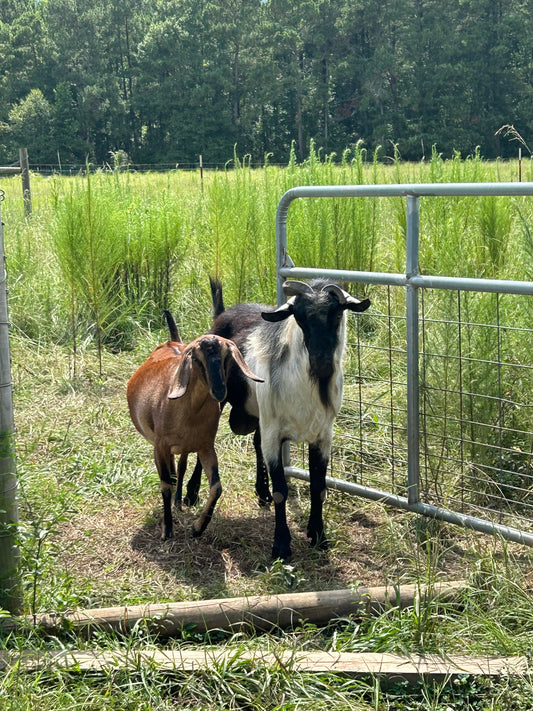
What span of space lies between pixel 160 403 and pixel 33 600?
1.42 m

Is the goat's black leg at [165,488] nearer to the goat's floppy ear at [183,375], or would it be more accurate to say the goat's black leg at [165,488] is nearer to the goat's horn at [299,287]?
the goat's floppy ear at [183,375]

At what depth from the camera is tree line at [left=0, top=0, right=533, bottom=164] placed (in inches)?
1860

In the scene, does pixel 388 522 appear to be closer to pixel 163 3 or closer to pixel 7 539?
pixel 7 539

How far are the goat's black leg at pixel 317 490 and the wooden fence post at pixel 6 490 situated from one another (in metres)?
1.64

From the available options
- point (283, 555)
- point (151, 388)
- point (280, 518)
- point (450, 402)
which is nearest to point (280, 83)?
point (450, 402)

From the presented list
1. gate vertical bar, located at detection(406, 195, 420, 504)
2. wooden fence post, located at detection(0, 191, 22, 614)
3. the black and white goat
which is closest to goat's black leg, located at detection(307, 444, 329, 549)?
the black and white goat

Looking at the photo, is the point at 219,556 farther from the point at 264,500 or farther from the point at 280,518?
the point at 264,500

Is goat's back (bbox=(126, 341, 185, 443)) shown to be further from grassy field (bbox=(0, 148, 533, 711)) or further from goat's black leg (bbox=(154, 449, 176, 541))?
grassy field (bbox=(0, 148, 533, 711))

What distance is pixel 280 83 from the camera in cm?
5331

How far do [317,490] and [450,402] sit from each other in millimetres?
1054

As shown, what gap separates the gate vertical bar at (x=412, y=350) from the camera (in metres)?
4.37

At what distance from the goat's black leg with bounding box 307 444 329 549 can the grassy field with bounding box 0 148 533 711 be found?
10cm

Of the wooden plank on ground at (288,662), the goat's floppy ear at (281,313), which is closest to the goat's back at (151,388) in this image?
the goat's floppy ear at (281,313)

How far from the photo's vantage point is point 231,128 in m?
53.5
